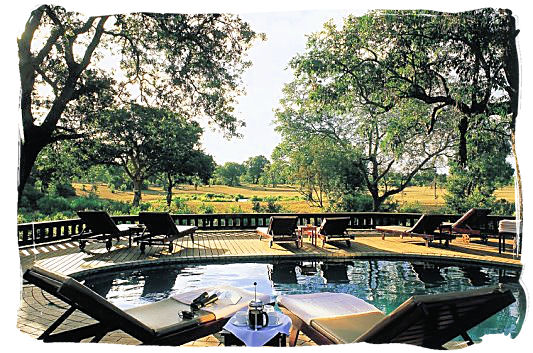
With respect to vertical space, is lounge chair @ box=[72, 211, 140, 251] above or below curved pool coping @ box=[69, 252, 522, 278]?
above

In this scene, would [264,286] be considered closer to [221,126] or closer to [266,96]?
[221,126]

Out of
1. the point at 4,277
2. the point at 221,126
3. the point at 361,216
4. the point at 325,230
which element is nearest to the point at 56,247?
the point at 221,126

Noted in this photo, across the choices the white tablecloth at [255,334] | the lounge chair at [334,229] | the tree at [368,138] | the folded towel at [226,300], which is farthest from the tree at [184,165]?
the white tablecloth at [255,334]

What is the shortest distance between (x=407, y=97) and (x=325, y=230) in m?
3.18

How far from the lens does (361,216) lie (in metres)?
10.7

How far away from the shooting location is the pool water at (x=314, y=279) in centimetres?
519

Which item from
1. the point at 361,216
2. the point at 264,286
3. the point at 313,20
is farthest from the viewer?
the point at 361,216

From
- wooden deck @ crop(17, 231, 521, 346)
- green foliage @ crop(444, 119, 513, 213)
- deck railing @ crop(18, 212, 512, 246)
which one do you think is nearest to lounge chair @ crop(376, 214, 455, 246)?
wooden deck @ crop(17, 231, 521, 346)

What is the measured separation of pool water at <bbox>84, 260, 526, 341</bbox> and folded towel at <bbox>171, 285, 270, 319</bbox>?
4.44 ft

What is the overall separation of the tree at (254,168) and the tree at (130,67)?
568cm

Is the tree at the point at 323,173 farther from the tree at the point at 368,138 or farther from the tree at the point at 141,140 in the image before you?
the tree at the point at 141,140

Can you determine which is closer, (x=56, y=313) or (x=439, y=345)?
(x=439, y=345)

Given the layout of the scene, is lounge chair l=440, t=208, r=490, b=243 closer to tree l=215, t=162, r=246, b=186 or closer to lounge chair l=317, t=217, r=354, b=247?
lounge chair l=317, t=217, r=354, b=247

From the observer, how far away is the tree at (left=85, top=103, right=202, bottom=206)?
8.09 m
